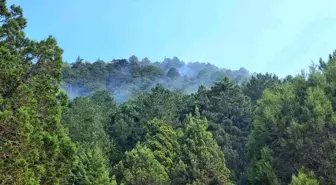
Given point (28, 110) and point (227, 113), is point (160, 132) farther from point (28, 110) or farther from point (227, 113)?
point (28, 110)

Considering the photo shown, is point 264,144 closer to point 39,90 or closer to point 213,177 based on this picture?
point 213,177

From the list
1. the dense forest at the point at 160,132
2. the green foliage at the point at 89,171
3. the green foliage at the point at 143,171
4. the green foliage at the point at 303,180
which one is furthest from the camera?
the green foliage at the point at 143,171

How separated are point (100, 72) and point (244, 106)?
6094cm

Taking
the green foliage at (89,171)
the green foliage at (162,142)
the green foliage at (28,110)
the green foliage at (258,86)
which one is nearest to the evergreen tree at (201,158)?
the green foliage at (162,142)

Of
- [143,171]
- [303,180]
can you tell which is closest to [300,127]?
[303,180]

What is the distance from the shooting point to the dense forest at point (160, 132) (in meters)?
12.0

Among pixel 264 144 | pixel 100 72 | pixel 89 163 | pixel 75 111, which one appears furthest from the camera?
pixel 100 72

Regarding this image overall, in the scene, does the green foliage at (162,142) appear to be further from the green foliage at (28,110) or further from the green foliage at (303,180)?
the green foliage at (28,110)

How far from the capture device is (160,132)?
2603 centimetres

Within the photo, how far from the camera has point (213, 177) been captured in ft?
68.9

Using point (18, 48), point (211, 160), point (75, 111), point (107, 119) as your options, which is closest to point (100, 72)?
point (107, 119)

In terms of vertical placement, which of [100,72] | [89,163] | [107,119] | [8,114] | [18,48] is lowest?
[8,114]

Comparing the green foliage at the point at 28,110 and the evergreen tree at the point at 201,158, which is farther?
the evergreen tree at the point at 201,158

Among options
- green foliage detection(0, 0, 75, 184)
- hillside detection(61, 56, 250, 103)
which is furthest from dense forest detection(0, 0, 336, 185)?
hillside detection(61, 56, 250, 103)
